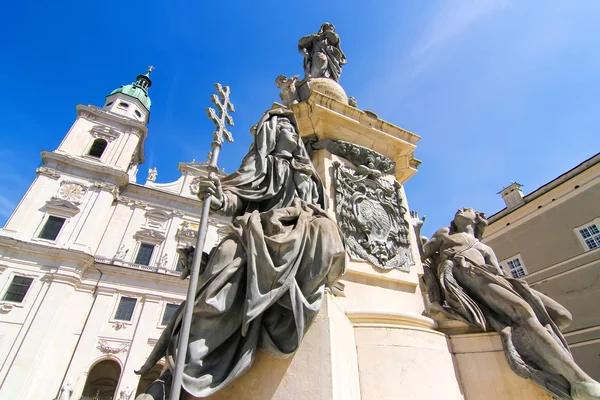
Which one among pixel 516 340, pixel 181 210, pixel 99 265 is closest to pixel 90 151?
pixel 181 210

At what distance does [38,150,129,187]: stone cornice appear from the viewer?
26453 millimetres

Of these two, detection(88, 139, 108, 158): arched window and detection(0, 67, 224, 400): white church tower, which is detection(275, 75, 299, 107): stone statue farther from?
detection(88, 139, 108, 158): arched window

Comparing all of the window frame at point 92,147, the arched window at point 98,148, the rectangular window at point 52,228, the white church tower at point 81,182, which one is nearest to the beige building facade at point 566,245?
the white church tower at point 81,182

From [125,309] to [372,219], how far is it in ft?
80.2

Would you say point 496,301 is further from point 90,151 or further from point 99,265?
point 90,151

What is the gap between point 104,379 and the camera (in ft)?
78.0

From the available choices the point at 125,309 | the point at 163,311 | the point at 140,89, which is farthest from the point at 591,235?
the point at 140,89

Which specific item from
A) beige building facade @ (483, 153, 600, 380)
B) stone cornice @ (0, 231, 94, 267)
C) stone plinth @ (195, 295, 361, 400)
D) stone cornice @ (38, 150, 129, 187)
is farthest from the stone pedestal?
stone cornice @ (38, 150, 129, 187)

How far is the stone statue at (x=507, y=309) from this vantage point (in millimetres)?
2355

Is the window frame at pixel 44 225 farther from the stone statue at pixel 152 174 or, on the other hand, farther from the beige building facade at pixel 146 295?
the stone statue at pixel 152 174

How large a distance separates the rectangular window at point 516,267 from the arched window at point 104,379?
1003 inches

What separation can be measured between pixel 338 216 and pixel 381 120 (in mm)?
1603

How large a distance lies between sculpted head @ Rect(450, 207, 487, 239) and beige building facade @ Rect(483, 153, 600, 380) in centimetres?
1460

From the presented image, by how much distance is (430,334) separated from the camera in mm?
2719
